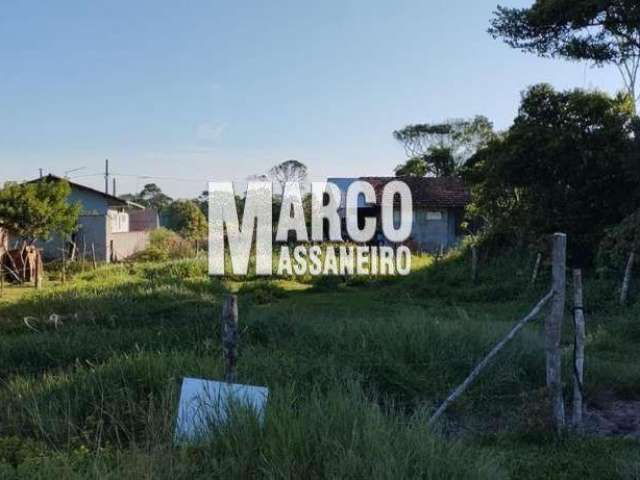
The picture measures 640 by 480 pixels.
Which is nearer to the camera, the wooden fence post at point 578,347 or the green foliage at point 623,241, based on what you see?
the wooden fence post at point 578,347

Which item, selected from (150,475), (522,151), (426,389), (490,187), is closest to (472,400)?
(426,389)

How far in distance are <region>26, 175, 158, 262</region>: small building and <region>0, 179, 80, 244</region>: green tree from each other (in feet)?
10.6

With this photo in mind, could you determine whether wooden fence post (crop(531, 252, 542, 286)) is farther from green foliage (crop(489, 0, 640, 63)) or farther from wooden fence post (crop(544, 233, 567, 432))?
wooden fence post (crop(544, 233, 567, 432))

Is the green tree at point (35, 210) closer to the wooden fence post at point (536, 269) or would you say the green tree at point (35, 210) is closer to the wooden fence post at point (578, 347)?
the wooden fence post at point (536, 269)

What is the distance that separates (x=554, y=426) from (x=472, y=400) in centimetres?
111

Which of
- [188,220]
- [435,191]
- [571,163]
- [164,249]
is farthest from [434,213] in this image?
[188,220]

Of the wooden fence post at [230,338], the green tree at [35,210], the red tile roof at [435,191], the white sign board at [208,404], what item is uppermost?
the red tile roof at [435,191]

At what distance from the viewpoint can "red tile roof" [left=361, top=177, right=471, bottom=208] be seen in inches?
1101

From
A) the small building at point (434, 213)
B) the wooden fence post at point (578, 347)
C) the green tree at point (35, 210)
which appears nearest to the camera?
the wooden fence post at point (578, 347)

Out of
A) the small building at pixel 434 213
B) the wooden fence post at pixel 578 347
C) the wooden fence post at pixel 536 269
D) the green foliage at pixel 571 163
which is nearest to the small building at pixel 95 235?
the small building at pixel 434 213

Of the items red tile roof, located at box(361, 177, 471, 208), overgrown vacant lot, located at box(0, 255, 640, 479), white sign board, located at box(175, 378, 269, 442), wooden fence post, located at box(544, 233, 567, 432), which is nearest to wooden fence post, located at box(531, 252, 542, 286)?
overgrown vacant lot, located at box(0, 255, 640, 479)

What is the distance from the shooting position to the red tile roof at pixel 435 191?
27953mm

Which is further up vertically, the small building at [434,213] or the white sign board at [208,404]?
the small building at [434,213]

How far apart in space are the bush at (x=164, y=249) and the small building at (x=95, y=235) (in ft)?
4.14
